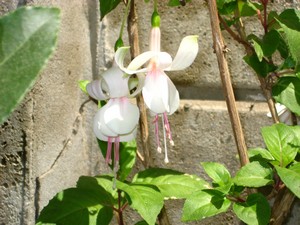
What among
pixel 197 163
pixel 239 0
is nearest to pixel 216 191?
pixel 239 0

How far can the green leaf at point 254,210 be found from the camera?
2.28 feet

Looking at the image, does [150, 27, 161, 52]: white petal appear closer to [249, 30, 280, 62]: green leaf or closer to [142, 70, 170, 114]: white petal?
[142, 70, 170, 114]: white petal

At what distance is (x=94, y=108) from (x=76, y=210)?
40 centimetres

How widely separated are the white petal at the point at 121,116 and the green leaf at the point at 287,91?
9.8 inches

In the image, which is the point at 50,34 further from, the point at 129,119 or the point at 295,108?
the point at 295,108

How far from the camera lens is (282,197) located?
2.80 ft

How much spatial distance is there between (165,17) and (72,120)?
0.90 ft

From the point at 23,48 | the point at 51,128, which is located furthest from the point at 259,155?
the point at 23,48

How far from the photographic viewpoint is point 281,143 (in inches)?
30.0

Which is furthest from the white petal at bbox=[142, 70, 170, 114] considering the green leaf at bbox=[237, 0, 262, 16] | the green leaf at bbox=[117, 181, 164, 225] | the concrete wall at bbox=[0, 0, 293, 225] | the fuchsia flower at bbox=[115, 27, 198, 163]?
the concrete wall at bbox=[0, 0, 293, 225]

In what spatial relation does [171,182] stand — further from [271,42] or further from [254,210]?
[271,42]

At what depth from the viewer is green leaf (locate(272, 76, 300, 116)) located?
785mm

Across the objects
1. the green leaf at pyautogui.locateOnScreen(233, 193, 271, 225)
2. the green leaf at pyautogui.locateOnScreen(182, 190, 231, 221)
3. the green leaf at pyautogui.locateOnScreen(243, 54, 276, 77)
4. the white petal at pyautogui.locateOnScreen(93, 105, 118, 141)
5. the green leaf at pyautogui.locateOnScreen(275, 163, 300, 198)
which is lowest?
the green leaf at pyautogui.locateOnScreen(233, 193, 271, 225)

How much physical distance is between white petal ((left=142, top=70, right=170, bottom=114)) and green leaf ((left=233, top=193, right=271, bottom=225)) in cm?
19
